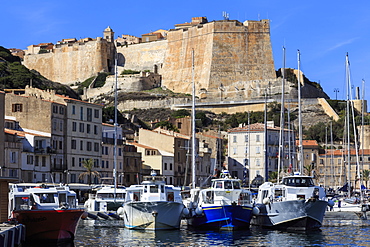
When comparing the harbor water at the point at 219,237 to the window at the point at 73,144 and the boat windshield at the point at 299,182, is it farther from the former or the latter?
the window at the point at 73,144

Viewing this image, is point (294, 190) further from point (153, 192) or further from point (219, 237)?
point (153, 192)

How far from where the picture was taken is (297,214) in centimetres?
4034

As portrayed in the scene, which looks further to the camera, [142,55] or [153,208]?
[142,55]

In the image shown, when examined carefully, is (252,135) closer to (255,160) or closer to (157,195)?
(255,160)

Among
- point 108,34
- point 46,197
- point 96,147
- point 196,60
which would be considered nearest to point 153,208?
point 46,197

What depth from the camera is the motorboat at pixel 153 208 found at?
38.4 m

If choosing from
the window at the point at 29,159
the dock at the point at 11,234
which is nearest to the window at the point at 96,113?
the window at the point at 29,159

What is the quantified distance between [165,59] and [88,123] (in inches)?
3161

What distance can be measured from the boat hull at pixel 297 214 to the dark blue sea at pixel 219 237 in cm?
60

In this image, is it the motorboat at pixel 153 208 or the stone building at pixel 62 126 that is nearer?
the motorboat at pixel 153 208

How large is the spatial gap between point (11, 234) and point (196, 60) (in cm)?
11238

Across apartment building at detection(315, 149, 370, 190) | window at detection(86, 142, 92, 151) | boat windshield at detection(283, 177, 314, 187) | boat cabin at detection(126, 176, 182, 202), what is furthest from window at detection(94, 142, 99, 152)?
apartment building at detection(315, 149, 370, 190)

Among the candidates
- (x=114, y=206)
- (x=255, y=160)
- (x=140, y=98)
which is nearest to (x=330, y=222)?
(x=114, y=206)

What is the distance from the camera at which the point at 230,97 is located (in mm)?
129125
